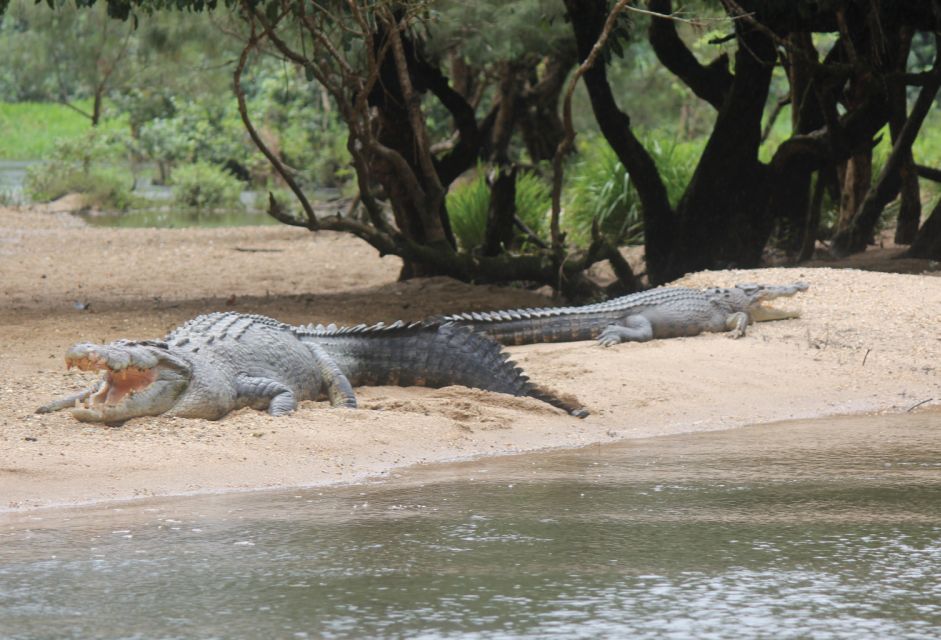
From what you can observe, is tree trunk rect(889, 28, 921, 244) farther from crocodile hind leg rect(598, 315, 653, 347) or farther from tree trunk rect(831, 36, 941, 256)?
crocodile hind leg rect(598, 315, 653, 347)

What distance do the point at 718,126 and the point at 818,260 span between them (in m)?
2.68

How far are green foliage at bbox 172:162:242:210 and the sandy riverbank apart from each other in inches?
553

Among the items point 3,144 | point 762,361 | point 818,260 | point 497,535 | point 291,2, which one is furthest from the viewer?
point 3,144

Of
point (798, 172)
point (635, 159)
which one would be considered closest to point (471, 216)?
point (635, 159)

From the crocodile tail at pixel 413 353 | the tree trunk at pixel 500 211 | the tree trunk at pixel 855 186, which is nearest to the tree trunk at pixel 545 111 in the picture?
A: the tree trunk at pixel 855 186

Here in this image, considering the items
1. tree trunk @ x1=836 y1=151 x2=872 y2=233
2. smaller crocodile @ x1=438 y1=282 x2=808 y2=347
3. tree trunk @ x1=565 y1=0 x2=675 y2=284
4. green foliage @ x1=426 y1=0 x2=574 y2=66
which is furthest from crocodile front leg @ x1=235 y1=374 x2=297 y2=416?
tree trunk @ x1=836 y1=151 x2=872 y2=233

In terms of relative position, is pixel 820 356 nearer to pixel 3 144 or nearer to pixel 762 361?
pixel 762 361


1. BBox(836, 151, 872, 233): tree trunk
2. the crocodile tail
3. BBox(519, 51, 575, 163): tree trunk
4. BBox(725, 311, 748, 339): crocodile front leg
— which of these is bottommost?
the crocodile tail

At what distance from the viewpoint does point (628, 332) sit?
9.54 m

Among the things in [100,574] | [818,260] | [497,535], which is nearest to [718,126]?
[818,260]

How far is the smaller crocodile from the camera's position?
9594 mm

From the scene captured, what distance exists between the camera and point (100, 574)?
424 centimetres

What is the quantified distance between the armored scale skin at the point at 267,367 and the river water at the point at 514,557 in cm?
114

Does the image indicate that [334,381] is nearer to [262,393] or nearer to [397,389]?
[397,389]
